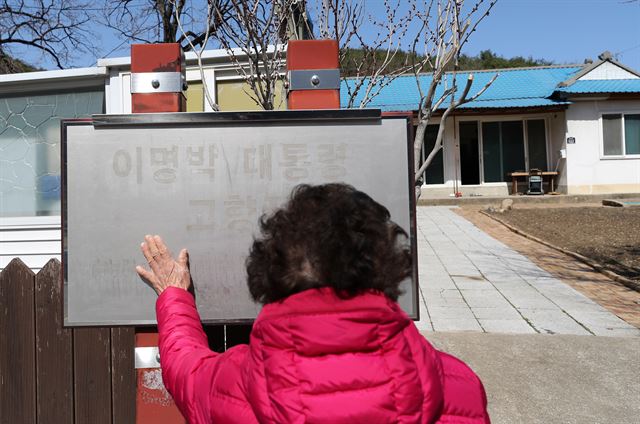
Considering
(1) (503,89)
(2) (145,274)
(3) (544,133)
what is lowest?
(2) (145,274)

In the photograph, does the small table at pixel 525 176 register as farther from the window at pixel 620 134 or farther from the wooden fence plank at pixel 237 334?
the wooden fence plank at pixel 237 334

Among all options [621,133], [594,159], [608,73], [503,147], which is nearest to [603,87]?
[608,73]

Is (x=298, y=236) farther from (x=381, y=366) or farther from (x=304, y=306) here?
(x=381, y=366)

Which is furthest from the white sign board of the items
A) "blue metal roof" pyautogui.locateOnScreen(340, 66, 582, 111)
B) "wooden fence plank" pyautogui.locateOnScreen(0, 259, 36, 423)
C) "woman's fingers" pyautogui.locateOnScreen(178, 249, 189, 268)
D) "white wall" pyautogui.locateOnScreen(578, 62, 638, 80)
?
"white wall" pyautogui.locateOnScreen(578, 62, 638, 80)

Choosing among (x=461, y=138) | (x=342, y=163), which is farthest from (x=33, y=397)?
(x=461, y=138)

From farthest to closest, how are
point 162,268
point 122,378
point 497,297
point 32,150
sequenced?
1. point 497,297
2. point 32,150
3. point 122,378
4. point 162,268

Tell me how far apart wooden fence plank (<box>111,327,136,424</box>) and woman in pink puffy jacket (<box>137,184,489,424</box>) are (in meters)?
2.01

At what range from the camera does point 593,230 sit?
Answer: 508 inches

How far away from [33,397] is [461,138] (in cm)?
1817

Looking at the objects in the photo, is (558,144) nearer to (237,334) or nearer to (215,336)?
(237,334)

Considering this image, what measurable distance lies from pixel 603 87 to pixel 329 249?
20388 mm

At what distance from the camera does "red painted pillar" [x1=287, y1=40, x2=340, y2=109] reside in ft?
7.47

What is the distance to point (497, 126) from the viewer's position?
19.8 metres

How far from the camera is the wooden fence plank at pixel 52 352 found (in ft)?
11.2
